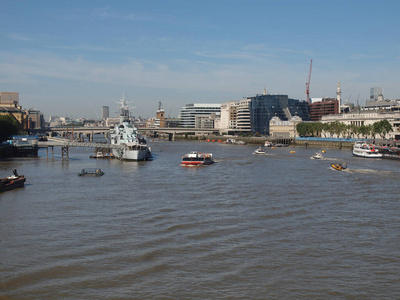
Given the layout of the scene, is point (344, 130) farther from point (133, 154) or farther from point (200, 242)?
point (200, 242)

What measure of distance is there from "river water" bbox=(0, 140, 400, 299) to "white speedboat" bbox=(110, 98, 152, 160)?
33368 mm

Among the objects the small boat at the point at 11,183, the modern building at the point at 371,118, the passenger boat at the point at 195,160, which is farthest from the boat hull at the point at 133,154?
the modern building at the point at 371,118

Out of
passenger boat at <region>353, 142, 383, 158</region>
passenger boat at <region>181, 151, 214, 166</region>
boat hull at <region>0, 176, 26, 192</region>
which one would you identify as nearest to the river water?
boat hull at <region>0, 176, 26, 192</region>

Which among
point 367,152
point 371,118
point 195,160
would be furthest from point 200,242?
point 371,118

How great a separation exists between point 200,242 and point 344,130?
124848 mm

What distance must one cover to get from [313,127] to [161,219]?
135042mm

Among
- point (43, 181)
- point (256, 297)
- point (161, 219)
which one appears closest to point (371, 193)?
point (161, 219)

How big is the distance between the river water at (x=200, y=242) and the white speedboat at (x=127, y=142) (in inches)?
1314

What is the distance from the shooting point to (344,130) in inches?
5512

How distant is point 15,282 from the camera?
60.4 ft

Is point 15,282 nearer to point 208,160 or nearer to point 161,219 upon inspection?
point 161,219

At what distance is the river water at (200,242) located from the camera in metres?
18.0

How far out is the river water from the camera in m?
18.0

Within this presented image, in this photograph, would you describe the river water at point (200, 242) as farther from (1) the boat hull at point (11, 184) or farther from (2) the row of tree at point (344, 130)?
(2) the row of tree at point (344, 130)
